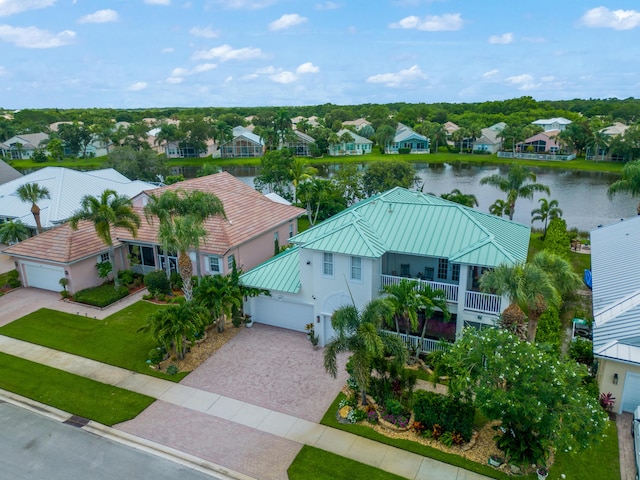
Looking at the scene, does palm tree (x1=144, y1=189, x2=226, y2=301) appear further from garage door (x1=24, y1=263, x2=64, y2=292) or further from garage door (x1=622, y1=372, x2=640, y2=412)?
garage door (x1=622, y1=372, x2=640, y2=412)

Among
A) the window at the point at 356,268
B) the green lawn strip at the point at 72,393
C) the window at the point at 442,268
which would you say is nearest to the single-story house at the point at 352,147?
the window at the point at 442,268

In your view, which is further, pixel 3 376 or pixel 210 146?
pixel 210 146

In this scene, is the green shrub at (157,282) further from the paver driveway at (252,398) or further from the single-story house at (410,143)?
the single-story house at (410,143)

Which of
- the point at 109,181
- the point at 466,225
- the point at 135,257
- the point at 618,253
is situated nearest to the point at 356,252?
the point at 466,225

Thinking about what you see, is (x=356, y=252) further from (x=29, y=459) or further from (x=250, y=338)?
(x=29, y=459)

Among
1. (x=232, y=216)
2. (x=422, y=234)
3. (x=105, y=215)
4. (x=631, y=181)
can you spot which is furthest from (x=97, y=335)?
(x=631, y=181)

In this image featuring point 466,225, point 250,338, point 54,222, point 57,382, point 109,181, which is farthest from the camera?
point 109,181

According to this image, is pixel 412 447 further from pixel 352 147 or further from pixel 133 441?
pixel 352 147
